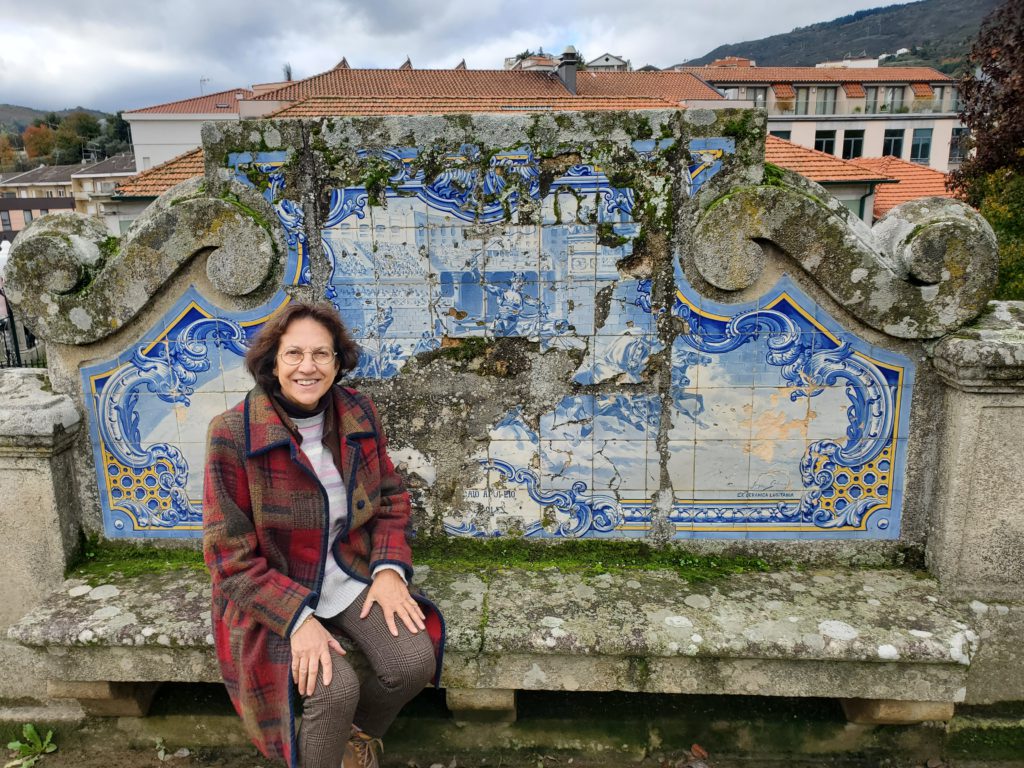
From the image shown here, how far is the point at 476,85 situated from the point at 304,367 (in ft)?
80.4

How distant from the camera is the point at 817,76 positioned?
37938mm

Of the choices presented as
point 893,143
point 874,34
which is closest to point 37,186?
A: point 893,143

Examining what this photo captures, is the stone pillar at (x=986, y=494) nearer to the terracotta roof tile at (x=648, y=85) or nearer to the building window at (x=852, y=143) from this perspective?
the terracotta roof tile at (x=648, y=85)

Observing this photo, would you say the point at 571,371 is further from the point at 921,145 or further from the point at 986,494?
the point at 921,145

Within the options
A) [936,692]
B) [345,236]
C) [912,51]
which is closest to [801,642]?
[936,692]

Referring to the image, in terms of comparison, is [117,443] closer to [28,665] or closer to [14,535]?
[14,535]

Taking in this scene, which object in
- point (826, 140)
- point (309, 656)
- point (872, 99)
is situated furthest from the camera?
point (872, 99)

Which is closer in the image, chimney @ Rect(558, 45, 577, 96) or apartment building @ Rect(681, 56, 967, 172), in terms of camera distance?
chimney @ Rect(558, 45, 577, 96)

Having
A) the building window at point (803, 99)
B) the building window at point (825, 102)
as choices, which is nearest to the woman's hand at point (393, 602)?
the building window at point (803, 99)

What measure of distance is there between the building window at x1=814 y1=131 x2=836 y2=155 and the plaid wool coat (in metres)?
41.3

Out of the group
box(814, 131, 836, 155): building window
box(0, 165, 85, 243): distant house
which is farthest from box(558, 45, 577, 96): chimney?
box(0, 165, 85, 243): distant house

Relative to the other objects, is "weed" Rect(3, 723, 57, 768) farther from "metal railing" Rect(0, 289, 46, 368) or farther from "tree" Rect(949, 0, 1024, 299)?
"tree" Rect(949, 0, 1024, 299)

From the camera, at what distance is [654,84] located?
30844mm

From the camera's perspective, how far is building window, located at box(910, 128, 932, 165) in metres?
38.2
